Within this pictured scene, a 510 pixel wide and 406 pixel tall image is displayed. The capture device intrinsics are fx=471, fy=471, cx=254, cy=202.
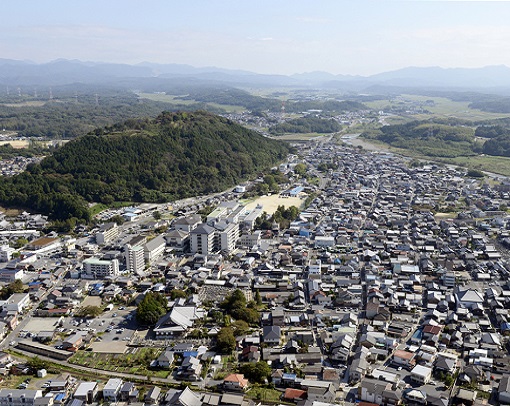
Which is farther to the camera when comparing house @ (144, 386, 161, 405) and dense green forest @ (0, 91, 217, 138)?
dense green forest @ (0, 91, 217, 138)

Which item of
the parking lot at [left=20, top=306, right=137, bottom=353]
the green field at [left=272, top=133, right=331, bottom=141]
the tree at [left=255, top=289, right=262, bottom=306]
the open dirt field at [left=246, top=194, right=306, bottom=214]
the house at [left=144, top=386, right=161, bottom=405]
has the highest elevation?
the house at [left=144, top=386, right=161, bottom=405]

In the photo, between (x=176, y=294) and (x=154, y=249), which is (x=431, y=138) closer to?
(x=154, y=249)

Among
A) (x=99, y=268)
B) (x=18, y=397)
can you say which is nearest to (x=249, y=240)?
(x=99, y=268)

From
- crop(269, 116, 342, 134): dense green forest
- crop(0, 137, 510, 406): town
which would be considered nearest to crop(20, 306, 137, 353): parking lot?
crop(0, 137, 510, 406): town

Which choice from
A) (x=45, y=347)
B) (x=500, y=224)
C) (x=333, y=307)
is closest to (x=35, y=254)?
Result: (x=45, y=347)

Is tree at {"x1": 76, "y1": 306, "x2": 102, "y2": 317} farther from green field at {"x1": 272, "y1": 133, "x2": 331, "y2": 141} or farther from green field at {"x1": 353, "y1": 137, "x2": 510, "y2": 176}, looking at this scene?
green field at {"x1": 272, "y1": 133, "x2": 331, "y2": 141}

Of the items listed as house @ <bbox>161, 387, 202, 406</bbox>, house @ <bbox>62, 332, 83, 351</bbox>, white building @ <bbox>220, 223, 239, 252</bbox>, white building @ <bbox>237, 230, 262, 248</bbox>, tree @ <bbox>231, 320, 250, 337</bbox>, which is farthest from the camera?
white building @ <bbox>237, 230, 262, 248</bbox>
